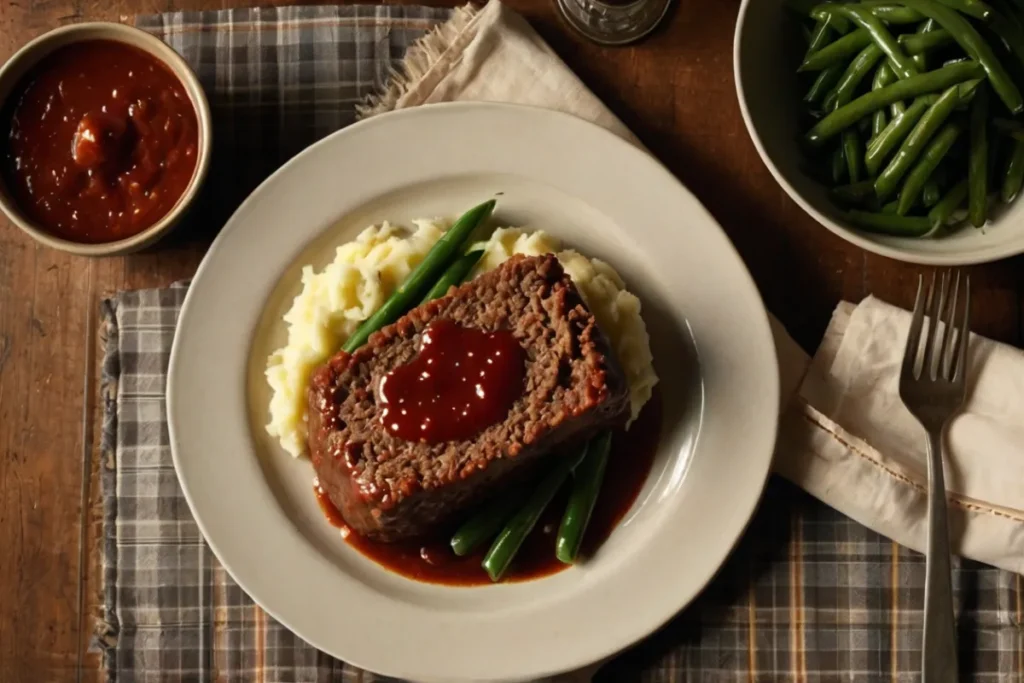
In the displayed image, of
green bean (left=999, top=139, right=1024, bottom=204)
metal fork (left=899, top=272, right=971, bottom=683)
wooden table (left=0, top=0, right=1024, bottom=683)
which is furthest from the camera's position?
wooden table (left=0, top=0, right=1024, bottom=683)

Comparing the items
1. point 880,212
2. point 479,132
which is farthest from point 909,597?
point 479,132

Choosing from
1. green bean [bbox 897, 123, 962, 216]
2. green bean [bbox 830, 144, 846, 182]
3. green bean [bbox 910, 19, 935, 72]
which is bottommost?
green bean [bbox 897, 123, 962, 216]

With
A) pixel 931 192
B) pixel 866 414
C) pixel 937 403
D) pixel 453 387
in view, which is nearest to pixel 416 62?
pixel 453 387

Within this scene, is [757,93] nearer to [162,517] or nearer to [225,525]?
[225,525]

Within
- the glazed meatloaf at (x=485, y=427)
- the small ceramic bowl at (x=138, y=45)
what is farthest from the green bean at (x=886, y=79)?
the small ceramic bowl at (x=138, y=45)

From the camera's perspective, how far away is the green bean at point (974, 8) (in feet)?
10.0

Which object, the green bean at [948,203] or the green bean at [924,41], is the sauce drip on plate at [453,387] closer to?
the green bean at [948,203]

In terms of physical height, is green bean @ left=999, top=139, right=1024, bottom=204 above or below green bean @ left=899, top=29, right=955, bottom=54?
below

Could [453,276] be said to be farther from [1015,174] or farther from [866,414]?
[1015,174]

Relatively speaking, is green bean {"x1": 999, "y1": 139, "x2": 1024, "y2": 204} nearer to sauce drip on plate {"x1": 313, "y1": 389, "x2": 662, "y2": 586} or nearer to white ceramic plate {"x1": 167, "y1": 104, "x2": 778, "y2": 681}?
white ceramic plate {"x1": 167, "y1": 104, "x2": 778, "y2": 681}

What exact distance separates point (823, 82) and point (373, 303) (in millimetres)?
1785

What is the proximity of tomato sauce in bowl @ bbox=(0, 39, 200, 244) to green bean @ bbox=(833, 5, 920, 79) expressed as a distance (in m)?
2.33

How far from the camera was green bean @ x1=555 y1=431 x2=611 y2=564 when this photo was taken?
351cm

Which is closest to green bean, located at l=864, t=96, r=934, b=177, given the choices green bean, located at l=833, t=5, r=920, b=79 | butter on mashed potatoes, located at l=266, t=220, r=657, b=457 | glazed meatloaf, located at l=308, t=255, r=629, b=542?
green bean, located at l=833, t=5, r=920, b=79
